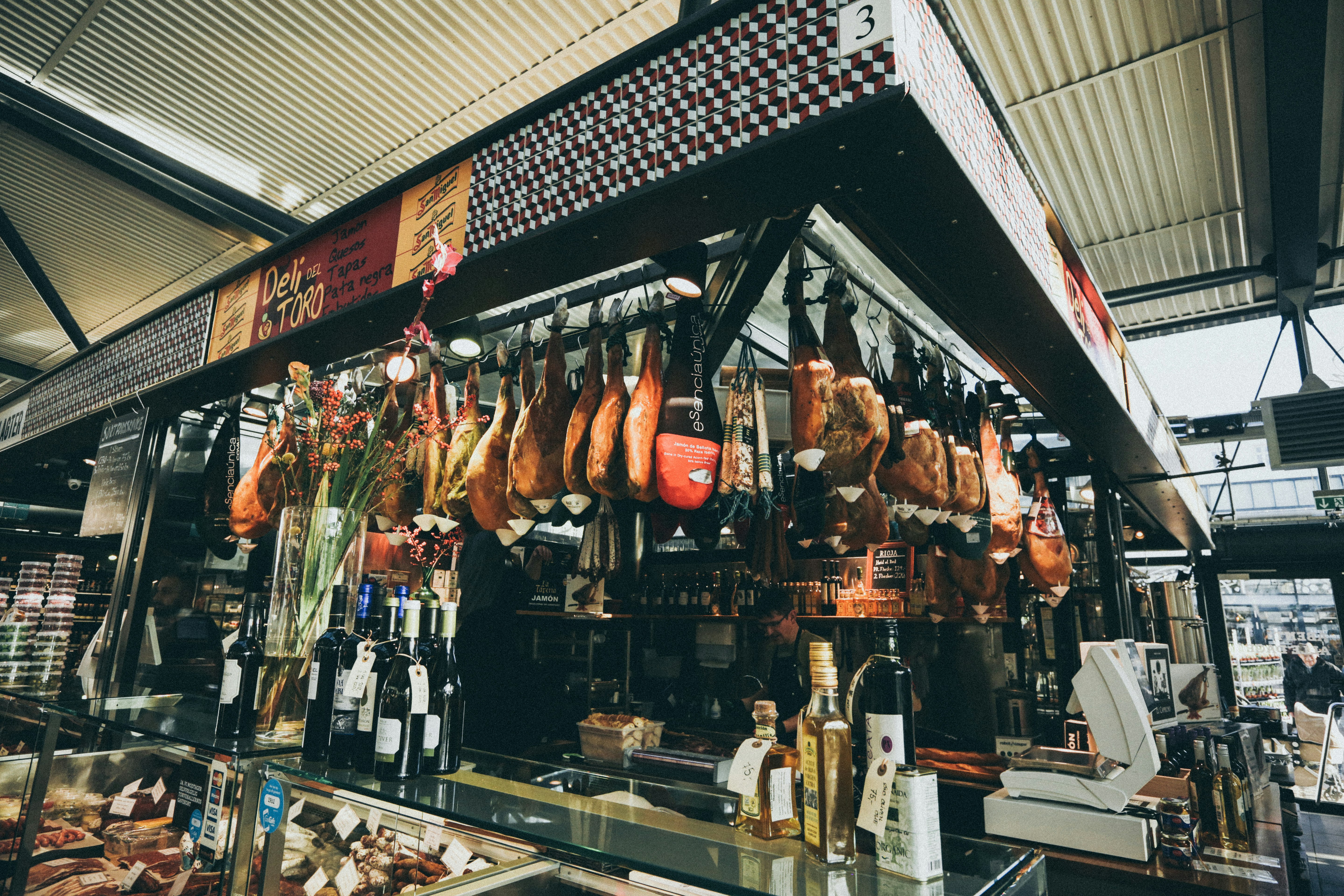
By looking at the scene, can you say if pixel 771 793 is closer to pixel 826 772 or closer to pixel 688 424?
pixel 826 772

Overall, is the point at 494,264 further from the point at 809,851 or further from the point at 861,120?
the point at 809,851

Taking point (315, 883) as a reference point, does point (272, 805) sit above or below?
above

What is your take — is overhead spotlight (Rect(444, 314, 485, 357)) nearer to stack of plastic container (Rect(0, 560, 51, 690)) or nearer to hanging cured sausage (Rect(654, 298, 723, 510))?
hanging cured sausage (Rect(654, 298, 723, 510))

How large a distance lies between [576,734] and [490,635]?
1819 millimetres

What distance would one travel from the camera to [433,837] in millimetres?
1596

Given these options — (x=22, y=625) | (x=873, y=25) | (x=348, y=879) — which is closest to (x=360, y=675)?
(x=348, y=879)

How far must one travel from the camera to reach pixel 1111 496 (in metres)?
4.80

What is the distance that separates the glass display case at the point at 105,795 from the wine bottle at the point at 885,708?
6.09 ft

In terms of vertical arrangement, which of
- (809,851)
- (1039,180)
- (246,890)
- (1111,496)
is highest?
(1039,180)

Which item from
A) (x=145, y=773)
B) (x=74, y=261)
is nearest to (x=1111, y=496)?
(x=145, y=773)

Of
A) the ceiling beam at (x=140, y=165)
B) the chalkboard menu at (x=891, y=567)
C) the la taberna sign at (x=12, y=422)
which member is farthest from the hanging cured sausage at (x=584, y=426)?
the chalkboard menu at (x=891, y=567)

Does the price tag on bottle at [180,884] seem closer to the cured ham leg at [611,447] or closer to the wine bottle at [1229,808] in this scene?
the cured ham leg at [611,447]

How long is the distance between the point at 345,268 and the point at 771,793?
219 centimetres

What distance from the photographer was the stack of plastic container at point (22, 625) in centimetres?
338
